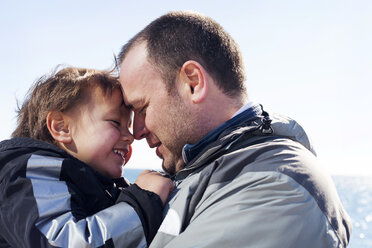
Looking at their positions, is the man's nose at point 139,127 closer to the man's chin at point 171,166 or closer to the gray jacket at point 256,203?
the man's chin at point 171,166

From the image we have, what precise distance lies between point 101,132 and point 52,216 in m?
1.03

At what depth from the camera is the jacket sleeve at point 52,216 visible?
6.65 ft

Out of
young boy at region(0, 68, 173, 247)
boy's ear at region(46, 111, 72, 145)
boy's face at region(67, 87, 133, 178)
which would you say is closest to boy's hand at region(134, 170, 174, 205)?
young boy at region(0, 68, 173, 247)

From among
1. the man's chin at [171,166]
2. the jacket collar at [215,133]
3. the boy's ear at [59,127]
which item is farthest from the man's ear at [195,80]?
the boy's ear at [59,127]

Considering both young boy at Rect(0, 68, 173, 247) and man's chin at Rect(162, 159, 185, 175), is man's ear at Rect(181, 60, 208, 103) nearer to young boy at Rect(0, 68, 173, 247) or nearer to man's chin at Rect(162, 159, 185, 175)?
man's chin at Rect(162, 159, 185, 175)

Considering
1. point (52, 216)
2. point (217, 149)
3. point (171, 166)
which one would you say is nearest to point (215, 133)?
point (217, 149)

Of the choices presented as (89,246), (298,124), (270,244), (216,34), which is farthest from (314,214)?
(216,34)

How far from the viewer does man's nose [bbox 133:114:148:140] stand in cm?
300

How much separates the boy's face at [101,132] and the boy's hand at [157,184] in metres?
0.64

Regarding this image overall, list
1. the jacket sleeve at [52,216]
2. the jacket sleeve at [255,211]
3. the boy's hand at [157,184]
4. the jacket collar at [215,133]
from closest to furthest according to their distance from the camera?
the jacket sleeve at [255,211] < the jacket sleeve at [52,216] < the boy's hand at [157,184] < the jacket collar at [215,133]

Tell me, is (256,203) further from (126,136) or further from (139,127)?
(126,136)

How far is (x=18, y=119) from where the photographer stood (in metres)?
3.48

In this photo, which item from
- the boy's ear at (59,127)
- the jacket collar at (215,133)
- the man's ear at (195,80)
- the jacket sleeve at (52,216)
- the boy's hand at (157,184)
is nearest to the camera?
the jacket sleeve at (52,216)

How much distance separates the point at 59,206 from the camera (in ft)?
7.16
